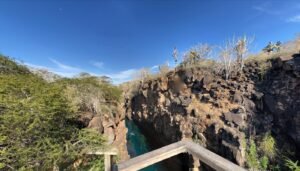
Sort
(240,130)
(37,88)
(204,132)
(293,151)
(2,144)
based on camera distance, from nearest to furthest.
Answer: (2,144) < (37,88) < (293,151) < (240,130) < (204,132)

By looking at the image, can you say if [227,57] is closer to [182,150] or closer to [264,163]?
[264,163]

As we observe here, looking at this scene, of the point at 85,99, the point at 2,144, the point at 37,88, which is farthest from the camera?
the point at 85,99

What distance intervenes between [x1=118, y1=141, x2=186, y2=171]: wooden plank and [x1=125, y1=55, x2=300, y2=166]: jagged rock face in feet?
9.05

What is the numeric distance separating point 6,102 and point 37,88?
3.26 ft

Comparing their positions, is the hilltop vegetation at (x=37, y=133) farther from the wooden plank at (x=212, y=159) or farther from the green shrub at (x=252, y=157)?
the green shrub at (x=252, y=157)

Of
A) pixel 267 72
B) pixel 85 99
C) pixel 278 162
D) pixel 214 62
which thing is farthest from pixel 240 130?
pixel 85 99

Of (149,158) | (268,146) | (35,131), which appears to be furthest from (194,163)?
(35,131)

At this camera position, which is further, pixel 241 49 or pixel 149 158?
pixel 241 49

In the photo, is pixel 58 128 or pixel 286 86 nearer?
pixel 58 128

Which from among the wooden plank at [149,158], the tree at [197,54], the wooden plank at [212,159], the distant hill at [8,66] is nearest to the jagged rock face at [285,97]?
the wooden plank at [212,159]

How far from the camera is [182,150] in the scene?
3818 millimetres

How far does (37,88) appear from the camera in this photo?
15.3ft

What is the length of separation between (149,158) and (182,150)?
83 cm

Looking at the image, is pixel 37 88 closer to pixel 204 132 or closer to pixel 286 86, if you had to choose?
pixel 204 132
